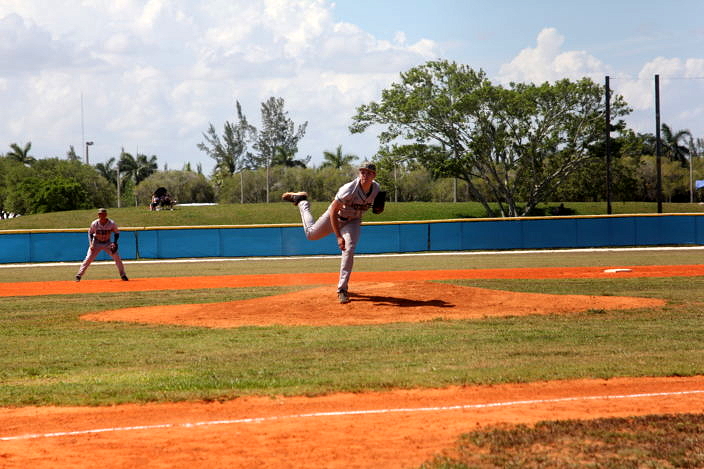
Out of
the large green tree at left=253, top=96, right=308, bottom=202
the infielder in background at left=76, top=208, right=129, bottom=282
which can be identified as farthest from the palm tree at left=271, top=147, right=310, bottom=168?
the infielder in background at left=76, top=208, right=129, bottom=282

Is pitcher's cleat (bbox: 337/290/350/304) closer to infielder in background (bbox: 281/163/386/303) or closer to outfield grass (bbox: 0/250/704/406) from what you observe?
infielder in background (bbox: 281/163/386/303)

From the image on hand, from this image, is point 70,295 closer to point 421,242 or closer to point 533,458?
point 533,458

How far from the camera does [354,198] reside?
12.6 meters

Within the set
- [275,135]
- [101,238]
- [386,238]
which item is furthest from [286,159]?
[101,238]

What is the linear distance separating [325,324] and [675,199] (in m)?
94.1

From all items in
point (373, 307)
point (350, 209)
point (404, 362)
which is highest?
point (350, 209)

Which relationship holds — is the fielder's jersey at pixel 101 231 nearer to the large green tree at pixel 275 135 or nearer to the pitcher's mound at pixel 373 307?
the pitcher's mound at pixel 373 307

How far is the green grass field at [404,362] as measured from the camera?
5750 millimetres

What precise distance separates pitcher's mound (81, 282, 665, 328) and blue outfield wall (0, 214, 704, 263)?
76.1 ft

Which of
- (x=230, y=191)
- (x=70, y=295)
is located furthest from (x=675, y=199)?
(x=70, y=295)

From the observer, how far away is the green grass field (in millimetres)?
5750

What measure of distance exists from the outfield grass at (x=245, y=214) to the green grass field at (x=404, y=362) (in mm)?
46141

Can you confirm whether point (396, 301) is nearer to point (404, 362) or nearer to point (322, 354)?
point (322, 354)

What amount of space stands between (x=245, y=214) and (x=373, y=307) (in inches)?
2157
